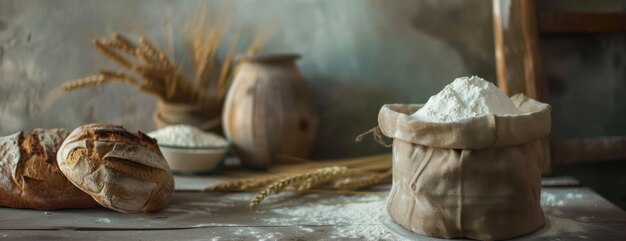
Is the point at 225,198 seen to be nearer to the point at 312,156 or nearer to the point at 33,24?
the point at 312,156

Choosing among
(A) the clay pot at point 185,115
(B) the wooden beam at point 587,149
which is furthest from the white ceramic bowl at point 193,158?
(B) the wooden beam at point 587,149

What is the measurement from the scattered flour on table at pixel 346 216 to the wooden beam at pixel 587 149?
509 millimetres

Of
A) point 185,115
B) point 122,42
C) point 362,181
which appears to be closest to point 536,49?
point 362,181

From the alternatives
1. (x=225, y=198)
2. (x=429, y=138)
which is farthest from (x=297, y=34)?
(x=429, y=138)

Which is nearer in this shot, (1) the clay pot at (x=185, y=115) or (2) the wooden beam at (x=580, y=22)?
(2) the wooden beam at (x=580, y=22)

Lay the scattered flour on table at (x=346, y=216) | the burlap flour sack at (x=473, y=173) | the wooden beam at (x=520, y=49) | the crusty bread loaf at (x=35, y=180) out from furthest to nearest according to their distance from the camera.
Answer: the wooden beam at (x=520, y=49) < the crusty bread loaf at (x=35, y=180) < the scattered flour on table at (x=346, y=216) < the burlap flour sack at (x=473, y=173)

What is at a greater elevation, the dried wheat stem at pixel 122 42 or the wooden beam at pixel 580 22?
the dried wheat stem at pixel 122 42

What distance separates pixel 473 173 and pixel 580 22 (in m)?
0.77

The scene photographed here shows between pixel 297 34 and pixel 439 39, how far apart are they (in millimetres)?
402

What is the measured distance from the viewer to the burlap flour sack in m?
1.10

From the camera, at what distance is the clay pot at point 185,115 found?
1857 mm

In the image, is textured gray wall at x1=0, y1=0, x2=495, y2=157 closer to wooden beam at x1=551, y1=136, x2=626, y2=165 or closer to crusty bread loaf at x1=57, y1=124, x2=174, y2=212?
wooden beam at x1=551, y1=136, x2=626, y2=165

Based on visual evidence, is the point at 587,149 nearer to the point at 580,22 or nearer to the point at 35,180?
the point at 580,22

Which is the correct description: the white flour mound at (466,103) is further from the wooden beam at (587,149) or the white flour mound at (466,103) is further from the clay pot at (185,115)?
the clay pot at (185,115)
